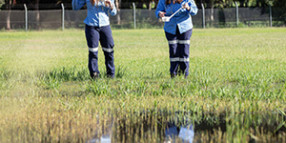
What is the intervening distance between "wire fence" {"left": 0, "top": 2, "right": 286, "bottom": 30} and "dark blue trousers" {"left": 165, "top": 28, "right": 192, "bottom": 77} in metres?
32.9

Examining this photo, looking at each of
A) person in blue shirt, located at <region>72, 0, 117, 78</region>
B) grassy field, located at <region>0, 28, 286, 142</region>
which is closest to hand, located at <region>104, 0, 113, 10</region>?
person in blue shirt, located at <region>72, 0, 117, 78</region>

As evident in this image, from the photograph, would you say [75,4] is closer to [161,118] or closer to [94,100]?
[94,100]

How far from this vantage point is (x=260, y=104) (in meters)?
5.89

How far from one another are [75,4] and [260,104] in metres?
3.97

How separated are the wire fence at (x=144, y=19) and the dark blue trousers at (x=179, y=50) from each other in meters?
32.9

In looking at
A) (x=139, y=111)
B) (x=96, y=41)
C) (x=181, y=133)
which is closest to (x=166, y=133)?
(x=181, y=133)

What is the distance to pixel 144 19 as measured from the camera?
43.0 m

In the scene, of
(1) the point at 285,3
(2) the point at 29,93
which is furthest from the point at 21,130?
(1) the point at 285,3

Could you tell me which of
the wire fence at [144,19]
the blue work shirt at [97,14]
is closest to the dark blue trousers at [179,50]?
the blue work shirt at [97,14]

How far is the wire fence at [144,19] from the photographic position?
41594 mm

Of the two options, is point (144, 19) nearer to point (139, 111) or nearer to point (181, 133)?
point (139, 111)

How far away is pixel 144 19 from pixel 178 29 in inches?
1374

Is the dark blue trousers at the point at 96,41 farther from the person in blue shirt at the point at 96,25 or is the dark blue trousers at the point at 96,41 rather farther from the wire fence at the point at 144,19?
the wire fence at the point at 144,19

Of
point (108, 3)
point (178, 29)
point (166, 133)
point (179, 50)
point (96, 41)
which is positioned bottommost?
point (166, 133)
